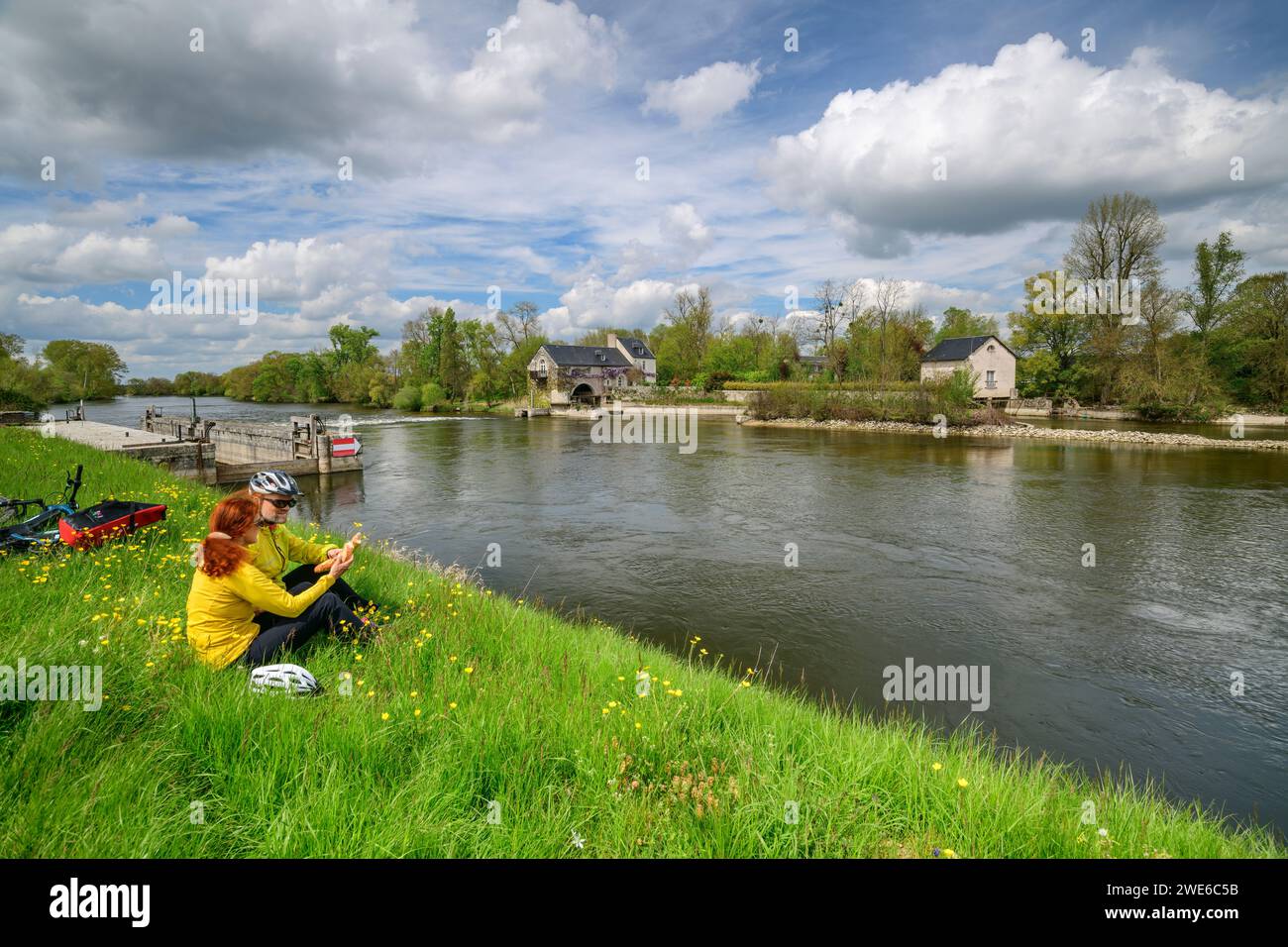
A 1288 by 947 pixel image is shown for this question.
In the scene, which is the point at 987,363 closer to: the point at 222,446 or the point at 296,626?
the point at 222,446

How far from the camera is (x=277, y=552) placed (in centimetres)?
601

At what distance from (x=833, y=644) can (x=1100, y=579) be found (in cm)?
751

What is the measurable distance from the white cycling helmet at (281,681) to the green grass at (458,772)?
147 mm

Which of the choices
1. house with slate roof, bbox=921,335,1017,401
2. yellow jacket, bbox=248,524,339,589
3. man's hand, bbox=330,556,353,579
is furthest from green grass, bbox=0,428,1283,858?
house with slate roof, bbox=921,335,1017,401

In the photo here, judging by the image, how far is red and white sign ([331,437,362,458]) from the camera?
28734 mm

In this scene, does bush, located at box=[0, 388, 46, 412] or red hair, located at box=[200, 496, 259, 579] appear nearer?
red hair, located at box=[200, 496, 259, 579]

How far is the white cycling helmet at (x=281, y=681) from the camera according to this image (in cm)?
442

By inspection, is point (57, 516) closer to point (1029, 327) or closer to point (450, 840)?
point (450, 840)

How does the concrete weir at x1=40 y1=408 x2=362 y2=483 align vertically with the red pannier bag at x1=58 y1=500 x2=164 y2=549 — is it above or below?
above

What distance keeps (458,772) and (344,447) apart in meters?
28.4

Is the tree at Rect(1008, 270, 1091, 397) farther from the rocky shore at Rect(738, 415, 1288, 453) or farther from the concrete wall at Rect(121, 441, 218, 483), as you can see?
the concrete wall at Rect(121, 441, 218, 483)

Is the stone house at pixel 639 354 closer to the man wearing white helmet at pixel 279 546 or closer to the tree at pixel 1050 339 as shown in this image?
the tree at pixel 1050 339

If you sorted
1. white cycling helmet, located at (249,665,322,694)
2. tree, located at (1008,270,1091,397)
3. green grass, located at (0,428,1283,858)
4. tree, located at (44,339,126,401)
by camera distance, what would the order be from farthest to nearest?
tree, located at (44,339,126,401)
tree, located at (1008,270,1091,397)
white cycling helmet, located at (249,665,322,694)
green grass, located at (0,428,1283,858)

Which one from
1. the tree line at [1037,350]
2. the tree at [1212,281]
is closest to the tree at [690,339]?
the tree line at [1037,350]
